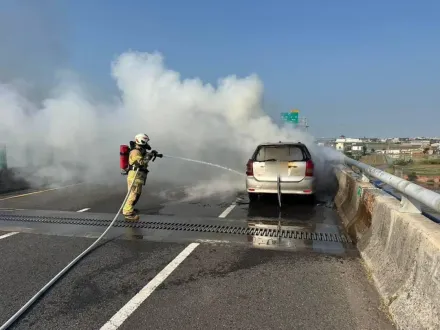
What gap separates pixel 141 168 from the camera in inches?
324

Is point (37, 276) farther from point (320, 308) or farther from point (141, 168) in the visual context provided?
point (141, 168)

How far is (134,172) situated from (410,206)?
564 centimetres

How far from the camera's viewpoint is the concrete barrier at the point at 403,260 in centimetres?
286

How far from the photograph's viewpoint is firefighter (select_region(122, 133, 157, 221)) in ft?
26.4

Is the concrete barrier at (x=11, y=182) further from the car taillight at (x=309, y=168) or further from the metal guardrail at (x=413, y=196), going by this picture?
the metal guardrail at (x=413, y=196)

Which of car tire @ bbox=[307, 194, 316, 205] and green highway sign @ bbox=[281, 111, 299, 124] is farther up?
green highway sign @ bbox=[281, 111, 299, 124]

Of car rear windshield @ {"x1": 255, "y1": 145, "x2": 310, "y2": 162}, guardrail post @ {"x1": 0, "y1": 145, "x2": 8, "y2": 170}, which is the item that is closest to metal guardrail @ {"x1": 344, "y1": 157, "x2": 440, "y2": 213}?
car rear windshield @ {"x1": 255, "y1": 145, "x2": 310, "y2": 162}

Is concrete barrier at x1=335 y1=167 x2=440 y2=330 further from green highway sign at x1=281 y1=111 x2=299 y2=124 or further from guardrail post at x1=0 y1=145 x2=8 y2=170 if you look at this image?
green highway sign at x1=281 y1=111 x2=299 y2=124

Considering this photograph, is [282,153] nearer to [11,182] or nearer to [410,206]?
[410,206]

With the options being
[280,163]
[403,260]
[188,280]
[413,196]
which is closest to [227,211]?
[280,163]

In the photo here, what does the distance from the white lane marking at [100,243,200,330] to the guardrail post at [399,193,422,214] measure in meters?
2.86

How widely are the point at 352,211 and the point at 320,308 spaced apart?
4.11 m

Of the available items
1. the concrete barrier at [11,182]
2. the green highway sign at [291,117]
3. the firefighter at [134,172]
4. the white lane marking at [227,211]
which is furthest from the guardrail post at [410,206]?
the green highway sign at [291,117]

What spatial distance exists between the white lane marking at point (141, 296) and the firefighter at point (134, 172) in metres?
2.92
